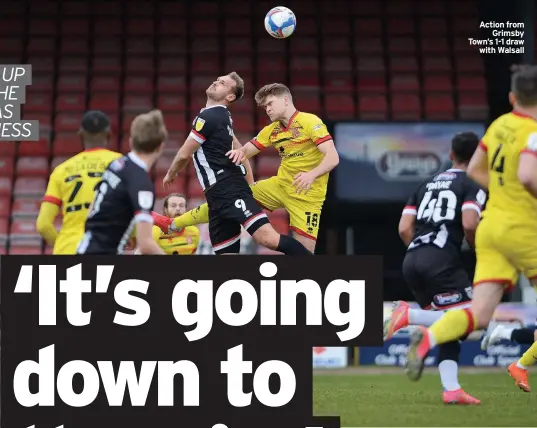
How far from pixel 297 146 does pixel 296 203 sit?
46cm

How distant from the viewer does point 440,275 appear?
7.87m

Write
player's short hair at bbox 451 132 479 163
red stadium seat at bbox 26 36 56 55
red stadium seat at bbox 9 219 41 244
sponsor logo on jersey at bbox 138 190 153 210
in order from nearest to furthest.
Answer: sponsor logo on jersey at bbox 138 190 153 210
player's short hair at bbox 451 132 479 163
red stadium seat at bbox 9 219 41 244
red stadium seat at bbox 26 36 56 55

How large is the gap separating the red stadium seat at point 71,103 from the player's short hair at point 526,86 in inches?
416

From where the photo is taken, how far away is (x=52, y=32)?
1766 cm

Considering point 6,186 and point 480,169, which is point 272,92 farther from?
point 6,186

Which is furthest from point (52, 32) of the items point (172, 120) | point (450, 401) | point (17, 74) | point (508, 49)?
point (450, 401)

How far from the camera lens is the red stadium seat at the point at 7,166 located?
15633mm

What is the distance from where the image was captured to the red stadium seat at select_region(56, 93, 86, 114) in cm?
1642

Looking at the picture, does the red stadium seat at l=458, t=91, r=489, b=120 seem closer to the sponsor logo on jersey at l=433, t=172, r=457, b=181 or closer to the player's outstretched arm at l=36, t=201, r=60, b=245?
the sponsor logo on jersey at l=433, t=172, r=457, b=181

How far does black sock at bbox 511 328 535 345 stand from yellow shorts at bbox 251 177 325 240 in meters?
1.84

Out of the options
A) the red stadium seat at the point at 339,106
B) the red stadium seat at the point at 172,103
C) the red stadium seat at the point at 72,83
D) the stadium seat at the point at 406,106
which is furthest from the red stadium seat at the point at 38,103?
the stadium seat at the point at 406,106

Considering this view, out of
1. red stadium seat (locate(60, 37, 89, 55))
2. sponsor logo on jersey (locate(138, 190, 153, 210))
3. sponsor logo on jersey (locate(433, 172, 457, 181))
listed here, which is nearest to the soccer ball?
sponsor logo on jersey (locate(433, 172, 457, 181))

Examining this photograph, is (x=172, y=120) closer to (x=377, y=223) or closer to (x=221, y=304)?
(x=377, y=223)

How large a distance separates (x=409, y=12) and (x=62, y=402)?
13.3 metres
